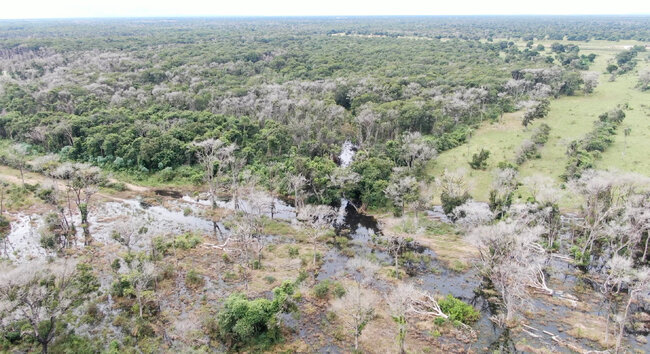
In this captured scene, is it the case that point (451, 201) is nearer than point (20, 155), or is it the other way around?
point (451, 201)

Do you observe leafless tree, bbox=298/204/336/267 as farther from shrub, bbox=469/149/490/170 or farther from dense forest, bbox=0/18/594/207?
shrub, bbox=469/149/490/170

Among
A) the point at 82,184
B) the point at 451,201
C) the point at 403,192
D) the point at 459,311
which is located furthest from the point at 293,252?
the point at 82,184

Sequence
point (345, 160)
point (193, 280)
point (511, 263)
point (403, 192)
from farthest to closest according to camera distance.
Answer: point (345, 160) → point (403, 192) → point (193, 280) → point (511, 263)

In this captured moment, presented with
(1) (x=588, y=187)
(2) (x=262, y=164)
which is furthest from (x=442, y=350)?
(2) (x=262, y=164)

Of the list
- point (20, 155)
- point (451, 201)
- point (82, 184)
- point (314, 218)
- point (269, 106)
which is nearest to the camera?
point (451, 201)

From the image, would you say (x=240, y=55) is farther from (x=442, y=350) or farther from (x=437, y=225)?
(x=442, y=350)

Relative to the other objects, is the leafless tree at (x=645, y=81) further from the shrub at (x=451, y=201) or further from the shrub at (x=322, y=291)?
the shrub at (x=322, y=291)

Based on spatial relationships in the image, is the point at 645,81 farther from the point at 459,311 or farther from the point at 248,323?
the point at 248,323
